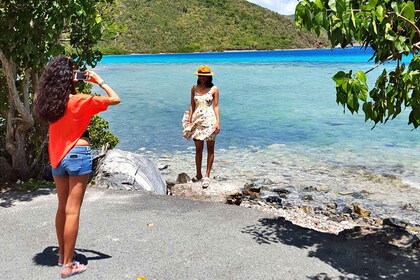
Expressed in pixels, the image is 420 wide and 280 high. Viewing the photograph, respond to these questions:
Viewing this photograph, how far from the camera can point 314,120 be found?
835 inches

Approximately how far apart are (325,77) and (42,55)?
39155 mm

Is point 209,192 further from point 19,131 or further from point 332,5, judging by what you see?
point 332,5

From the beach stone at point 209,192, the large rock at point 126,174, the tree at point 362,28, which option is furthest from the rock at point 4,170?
the tree at point 362,28

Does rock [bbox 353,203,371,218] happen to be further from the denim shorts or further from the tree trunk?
the denim shorts

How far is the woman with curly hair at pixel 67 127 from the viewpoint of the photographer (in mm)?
4148

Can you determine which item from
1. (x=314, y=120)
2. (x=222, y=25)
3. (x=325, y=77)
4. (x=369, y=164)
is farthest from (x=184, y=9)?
(x=369, y=164)

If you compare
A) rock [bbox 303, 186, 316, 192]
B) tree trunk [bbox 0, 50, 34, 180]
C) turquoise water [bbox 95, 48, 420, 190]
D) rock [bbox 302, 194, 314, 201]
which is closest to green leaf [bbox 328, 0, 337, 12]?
turquoise water [bbox 95, 48, 420, 190]

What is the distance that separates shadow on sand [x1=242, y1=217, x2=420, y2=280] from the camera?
490 cm

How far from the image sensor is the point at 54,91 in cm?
413

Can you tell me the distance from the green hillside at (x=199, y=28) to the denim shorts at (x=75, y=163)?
305 feet

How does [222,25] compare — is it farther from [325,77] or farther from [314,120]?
[314,120]

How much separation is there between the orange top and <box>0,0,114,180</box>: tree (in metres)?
2.61

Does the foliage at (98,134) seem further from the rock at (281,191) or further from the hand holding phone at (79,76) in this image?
the hand holding phone at (79,76)

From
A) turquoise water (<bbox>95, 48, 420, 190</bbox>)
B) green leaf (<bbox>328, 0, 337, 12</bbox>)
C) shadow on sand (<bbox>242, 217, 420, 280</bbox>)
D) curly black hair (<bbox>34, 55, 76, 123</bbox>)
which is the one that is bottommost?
turquoise water (<bbox>95, 48, 420, 190</bbox>)
